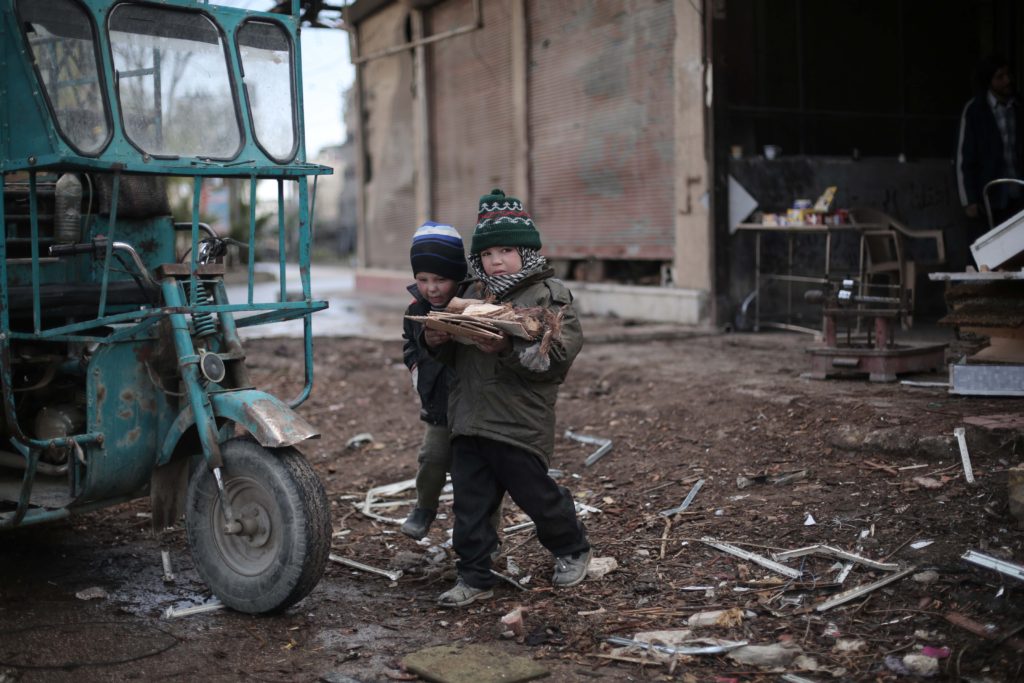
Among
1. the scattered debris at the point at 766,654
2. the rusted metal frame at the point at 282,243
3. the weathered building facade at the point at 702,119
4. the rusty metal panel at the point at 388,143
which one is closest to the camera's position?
the scattered debris at the point at 766,654

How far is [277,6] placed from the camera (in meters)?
4.84

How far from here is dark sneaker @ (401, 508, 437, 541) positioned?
4406mm

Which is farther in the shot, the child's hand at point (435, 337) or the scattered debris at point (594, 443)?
the scattered debris at point (594, 443)

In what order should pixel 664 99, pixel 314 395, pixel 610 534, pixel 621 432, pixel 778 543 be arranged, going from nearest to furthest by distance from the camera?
pixel 778 543, pixel 610 534, pixel 621 432, pixel 314 395, pixel 664 99

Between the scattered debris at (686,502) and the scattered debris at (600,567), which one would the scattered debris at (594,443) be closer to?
the scattered debris at (686,502)

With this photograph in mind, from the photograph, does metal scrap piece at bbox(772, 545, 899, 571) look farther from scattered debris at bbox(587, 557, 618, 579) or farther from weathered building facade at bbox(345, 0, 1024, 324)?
weathered building facade at bbox(345, 0, 1024, 324)

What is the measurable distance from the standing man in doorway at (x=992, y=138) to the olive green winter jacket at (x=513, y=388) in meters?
5.86

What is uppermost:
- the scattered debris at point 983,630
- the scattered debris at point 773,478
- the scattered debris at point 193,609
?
the scattered debris at point 773,478

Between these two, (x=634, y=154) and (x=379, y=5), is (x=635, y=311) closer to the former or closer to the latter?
(x=634, y=154)

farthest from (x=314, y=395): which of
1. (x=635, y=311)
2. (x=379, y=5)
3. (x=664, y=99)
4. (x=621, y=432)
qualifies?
(x=379, y=5)

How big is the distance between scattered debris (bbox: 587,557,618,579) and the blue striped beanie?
1.34 meters

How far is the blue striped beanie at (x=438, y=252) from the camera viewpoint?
3967mm

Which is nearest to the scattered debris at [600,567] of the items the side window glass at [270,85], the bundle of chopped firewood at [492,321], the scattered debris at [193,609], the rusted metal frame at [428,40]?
the bundle of chopped firewood at [492,321]

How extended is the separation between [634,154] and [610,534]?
21.6ft
